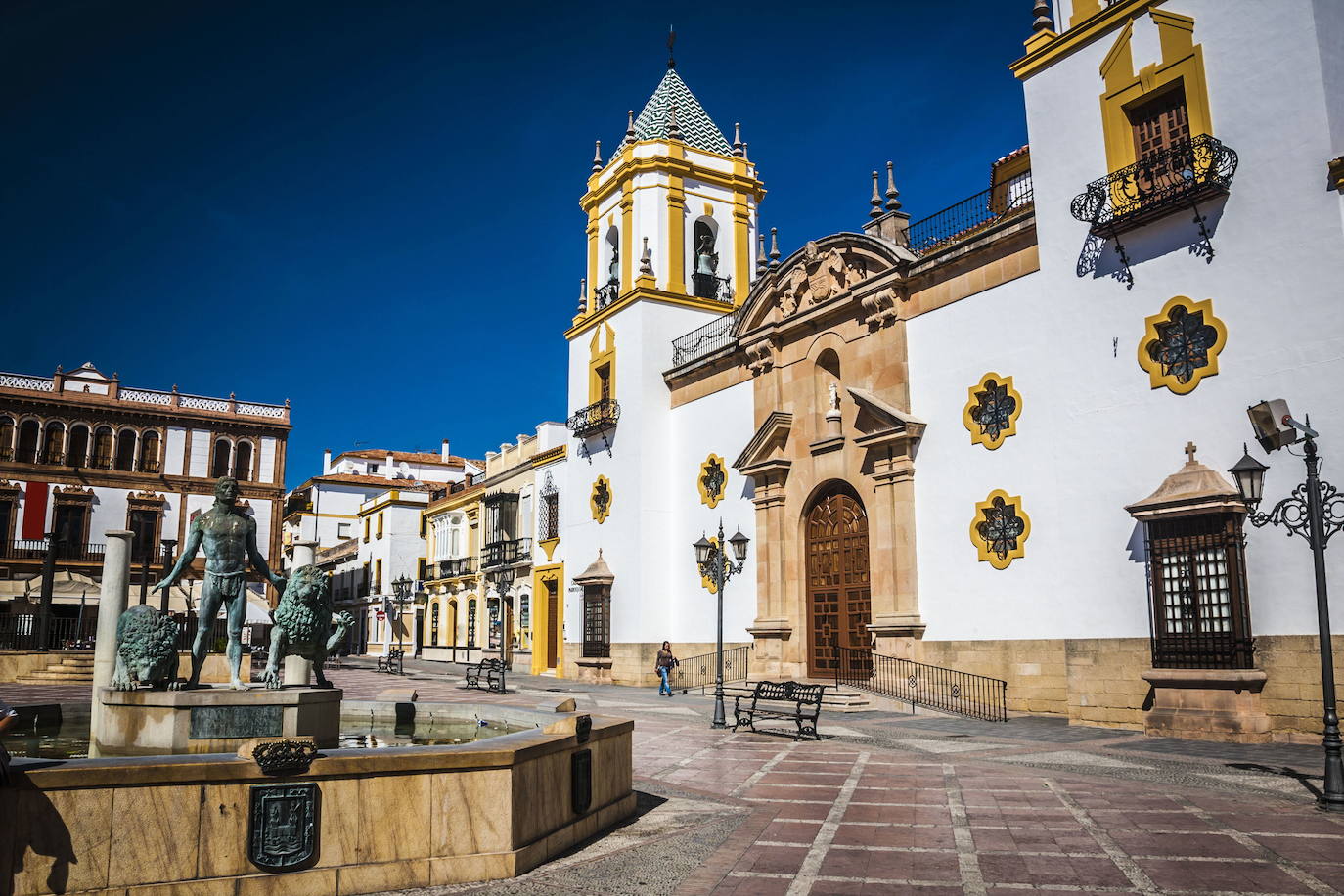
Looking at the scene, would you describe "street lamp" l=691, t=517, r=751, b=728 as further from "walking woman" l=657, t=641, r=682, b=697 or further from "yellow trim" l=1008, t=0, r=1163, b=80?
"yellow trim" l=1008, t=0, r=1163, b=80

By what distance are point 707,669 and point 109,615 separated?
17700 millimetres

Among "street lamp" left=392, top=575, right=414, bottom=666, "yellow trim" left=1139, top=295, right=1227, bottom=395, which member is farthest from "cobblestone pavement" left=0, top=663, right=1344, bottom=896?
"street lamp" left=392, top=575, right=414, bottom=666

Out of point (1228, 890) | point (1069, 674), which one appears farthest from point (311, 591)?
point (1069, 674)

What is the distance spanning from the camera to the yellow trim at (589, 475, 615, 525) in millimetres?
28672

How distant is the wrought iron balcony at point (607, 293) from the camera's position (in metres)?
30.1

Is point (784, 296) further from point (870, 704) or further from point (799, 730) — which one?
point (799, 730)

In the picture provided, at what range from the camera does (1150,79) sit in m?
16.0

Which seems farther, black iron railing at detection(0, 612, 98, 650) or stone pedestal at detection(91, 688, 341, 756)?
black iron railing at detection(0, 612, 98, 650)

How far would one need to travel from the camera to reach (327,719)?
26.6 ft

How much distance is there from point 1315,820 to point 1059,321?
33.4ft

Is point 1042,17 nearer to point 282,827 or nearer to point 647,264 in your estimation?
point 647,264

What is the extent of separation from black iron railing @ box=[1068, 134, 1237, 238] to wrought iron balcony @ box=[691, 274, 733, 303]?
45.4ft

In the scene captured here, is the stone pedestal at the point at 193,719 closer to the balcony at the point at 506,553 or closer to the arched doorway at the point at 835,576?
the arched doorway at the point at 835,576

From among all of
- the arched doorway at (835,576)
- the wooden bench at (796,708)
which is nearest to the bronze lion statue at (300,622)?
the wooden bench at (796,708)
